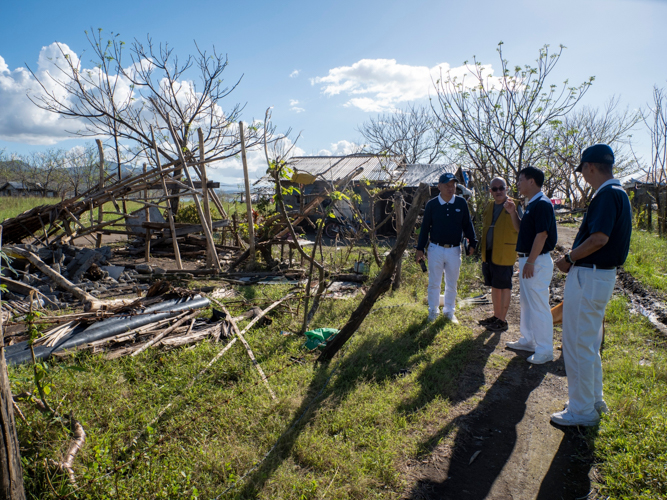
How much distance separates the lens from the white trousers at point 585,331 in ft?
9.93

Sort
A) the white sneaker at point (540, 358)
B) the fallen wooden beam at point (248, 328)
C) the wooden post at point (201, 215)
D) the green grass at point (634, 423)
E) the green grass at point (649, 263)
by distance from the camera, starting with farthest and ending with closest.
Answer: the wooden post at point (201, 215) < the green grass at point (649, 263) < the white sneaker at point (540, 358) < the fallen wooden beam at point (248, 328) < the green grass at point (634, 423)

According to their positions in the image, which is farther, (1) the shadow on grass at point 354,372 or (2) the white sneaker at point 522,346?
(2) the white sneaker at point 522,346

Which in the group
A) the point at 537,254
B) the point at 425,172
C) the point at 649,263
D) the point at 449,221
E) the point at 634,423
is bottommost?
the point at 634,423

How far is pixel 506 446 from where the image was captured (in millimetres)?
3137

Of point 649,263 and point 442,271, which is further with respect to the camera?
point 649,263

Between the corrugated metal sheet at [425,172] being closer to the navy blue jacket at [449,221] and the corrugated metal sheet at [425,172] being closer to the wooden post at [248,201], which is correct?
the wooden post at [248,201]

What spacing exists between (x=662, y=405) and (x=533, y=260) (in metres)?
1.60

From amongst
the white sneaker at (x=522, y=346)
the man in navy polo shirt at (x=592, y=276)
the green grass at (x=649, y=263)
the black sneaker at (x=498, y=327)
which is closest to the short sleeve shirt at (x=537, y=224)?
the man in navy polo shirt at (x=592, y=276)

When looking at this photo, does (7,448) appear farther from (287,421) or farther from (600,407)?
(600,407)

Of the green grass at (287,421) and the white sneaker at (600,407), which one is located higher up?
the white sneaker at (600,407)

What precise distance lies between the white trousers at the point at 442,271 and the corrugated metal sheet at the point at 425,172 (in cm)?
1517

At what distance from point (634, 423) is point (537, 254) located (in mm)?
1695

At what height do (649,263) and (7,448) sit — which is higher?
(7,448)

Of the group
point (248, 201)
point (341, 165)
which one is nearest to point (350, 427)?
point (248, 201)
